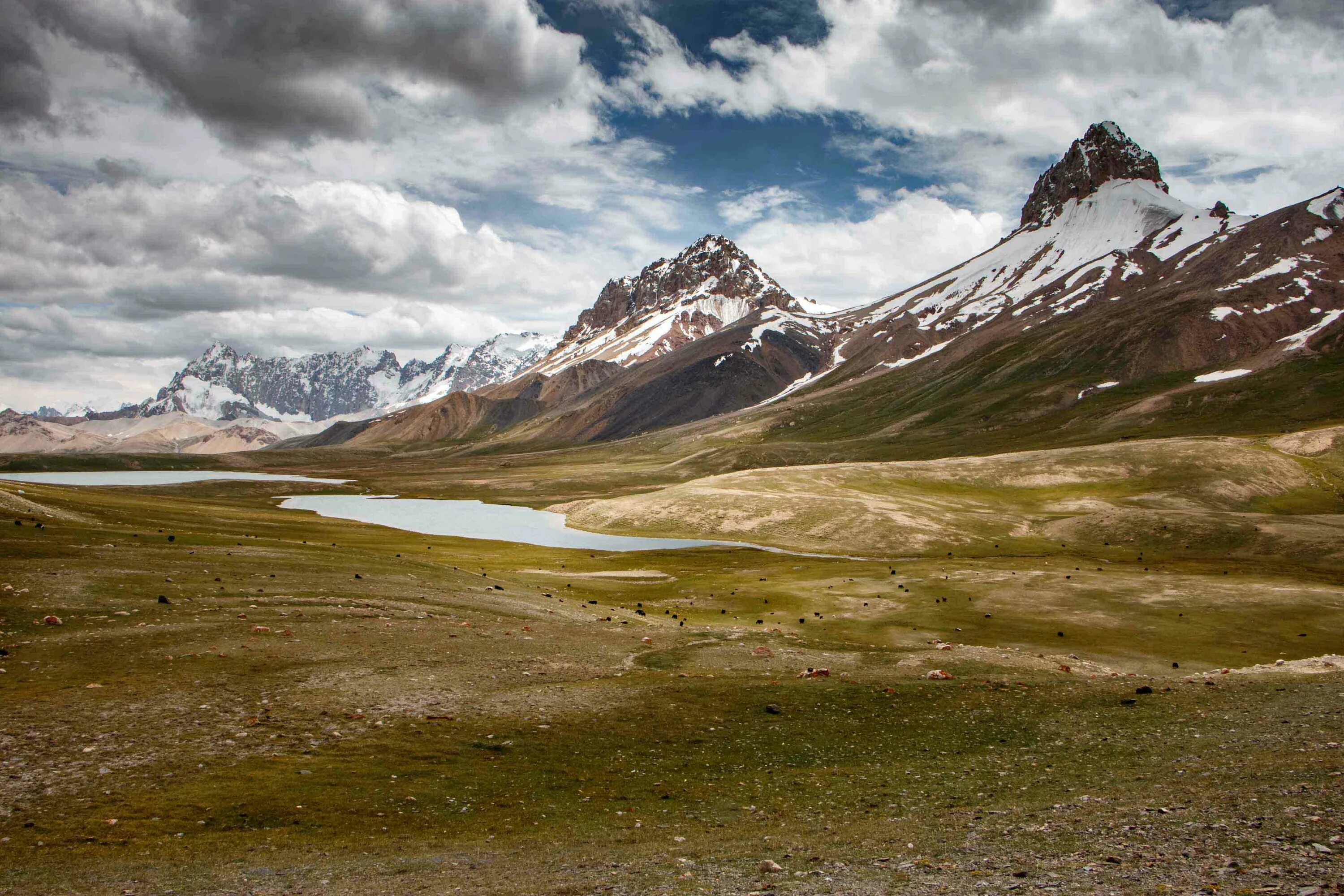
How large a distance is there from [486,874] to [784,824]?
7003mm

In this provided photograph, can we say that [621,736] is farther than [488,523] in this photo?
No

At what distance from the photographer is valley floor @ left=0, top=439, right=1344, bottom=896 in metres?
14.3

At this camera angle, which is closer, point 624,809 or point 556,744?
point 624,809

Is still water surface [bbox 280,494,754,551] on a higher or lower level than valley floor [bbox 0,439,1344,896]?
lower

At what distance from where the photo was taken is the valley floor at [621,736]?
14320 millimetres

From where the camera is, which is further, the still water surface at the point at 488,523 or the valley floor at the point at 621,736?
the still water surface at the point at 488,523

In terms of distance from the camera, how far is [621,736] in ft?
78.3

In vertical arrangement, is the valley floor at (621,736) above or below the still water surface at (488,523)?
above

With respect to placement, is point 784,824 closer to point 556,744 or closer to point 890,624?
point 556,744

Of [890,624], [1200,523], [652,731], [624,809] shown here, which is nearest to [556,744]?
[652,731]

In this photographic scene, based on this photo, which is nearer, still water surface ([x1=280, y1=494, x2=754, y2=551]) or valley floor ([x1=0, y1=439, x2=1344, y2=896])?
valley floor ([x1=0, y1=439, x2=1344, y2=896])

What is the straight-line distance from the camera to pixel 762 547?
11625 centimetres

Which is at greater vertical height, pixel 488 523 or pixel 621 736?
pixel 621 736

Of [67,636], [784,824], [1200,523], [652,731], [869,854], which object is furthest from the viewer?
[1200,523]
